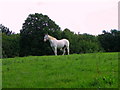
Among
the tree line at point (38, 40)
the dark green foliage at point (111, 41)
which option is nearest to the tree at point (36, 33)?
the tree line at point (38, 40)

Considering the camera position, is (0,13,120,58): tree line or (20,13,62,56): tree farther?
(0,13,120,58): tree line

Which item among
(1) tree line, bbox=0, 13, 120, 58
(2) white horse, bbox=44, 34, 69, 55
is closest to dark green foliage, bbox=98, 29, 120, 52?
(1) tree line, bbox=0, 13, 120, 58

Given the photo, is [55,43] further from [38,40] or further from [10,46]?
[10,46]

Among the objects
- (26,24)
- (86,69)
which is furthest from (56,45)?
(26,24)

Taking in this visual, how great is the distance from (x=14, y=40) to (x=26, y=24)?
299 inches

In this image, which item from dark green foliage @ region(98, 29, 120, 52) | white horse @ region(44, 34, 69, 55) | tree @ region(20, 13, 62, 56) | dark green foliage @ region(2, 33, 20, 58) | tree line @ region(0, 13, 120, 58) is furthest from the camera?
dark green foliage @ region(98, 29, 120, 52)

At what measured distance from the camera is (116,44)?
60.8m

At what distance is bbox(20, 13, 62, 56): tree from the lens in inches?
2015

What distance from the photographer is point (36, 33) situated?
5291 centimetres

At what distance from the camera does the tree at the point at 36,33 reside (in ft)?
168

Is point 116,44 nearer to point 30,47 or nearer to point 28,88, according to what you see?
point 30,47

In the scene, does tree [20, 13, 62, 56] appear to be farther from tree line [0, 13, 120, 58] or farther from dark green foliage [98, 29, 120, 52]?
dark green foliage [98, 29, 120, 52]

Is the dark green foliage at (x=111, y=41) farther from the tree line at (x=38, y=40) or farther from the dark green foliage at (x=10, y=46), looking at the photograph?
the dark green foliage at (x=10, y=46)

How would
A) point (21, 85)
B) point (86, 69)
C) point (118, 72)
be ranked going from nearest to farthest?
point (21, 85)
point (118, 72)
point (86, 69)
